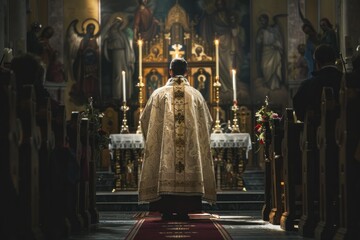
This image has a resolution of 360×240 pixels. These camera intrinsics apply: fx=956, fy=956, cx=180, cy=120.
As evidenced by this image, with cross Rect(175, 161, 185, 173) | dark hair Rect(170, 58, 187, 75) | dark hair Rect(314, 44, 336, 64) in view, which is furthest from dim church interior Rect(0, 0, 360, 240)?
dark hair Rect(170, 58, 187, 75)

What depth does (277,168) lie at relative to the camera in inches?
428

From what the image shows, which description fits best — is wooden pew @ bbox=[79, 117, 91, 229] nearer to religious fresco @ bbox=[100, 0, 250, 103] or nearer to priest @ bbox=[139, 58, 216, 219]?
priest @ bbox=[139, 58, 216, 219]

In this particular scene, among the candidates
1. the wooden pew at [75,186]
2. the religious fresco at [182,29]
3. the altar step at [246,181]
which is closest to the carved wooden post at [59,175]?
the wooden pew at [75,186]

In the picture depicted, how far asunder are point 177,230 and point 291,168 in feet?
4.37

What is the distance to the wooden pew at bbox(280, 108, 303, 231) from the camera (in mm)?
9672

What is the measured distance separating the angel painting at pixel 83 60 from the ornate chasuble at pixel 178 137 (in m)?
11.2

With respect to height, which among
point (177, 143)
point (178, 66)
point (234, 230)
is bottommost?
point (234, 230)

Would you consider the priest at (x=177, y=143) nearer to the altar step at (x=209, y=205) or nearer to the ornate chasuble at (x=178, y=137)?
the ornate chasuble at (x=178, y=137)

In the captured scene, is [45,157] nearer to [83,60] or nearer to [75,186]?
[75,186]

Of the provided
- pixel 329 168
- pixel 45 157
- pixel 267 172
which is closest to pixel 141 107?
pixel 267 172

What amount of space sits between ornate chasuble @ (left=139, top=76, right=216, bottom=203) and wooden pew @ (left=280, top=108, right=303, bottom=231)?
2.29 metres

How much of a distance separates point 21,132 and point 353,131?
244cm

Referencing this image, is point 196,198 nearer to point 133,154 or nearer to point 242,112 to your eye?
point 133,154

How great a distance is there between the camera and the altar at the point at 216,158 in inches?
681
